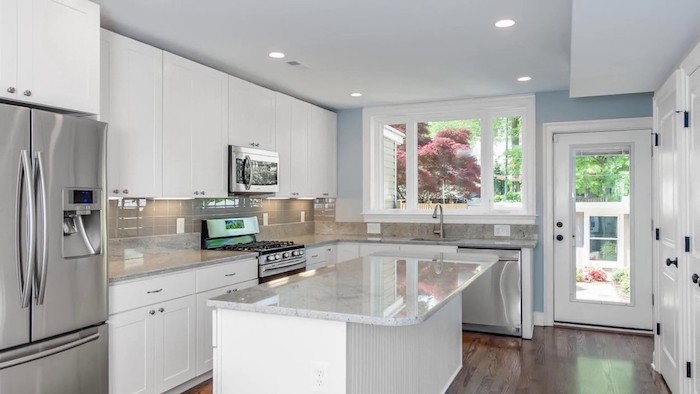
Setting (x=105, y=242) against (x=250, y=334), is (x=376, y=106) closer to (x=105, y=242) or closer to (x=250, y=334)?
(x=105, y=242)

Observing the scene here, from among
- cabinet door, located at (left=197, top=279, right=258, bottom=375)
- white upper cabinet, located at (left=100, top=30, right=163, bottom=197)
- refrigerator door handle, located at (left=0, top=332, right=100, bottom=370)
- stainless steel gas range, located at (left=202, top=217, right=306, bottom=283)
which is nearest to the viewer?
refrigerator door handle, located at (left=0, top=332, right=100, bottom=370)

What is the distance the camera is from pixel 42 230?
2.29 meters

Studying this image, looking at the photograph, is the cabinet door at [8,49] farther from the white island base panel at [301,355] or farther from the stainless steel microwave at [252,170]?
the stainless steel microwave at [252,170]

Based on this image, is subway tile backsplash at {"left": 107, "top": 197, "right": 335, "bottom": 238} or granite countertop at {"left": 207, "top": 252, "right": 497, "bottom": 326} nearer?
granite countertop at {"left": 207, "top": 252, "right": 497, "bottom": 326}

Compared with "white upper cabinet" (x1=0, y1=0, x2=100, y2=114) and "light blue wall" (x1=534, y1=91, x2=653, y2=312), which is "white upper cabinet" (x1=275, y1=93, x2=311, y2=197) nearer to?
"white upper cabinet" (x1=0, y1=0, x2=100, y2=114)

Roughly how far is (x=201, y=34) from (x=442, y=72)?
198 cm

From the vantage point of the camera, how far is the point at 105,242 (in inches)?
104

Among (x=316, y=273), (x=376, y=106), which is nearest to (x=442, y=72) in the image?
(x=376, y=106)

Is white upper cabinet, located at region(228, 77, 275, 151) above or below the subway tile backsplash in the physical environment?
above

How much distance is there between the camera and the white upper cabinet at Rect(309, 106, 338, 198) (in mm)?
5375

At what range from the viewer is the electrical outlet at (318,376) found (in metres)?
1.88

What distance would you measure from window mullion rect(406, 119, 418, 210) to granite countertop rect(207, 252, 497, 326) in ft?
8.23

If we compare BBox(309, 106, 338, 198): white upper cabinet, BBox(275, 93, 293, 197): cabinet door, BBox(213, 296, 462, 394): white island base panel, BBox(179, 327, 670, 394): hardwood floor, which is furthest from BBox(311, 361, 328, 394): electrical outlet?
BBox(309, 106, 338, 198): white upper cabinet

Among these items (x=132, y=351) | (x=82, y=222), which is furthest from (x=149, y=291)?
(x=82, y=222)
